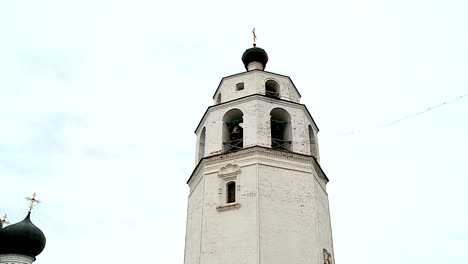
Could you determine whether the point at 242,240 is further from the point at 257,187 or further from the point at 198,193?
the point at 198,193

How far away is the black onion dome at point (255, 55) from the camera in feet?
58.9

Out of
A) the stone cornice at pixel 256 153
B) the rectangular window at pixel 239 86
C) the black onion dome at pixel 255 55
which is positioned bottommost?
the stone cornice at pixel 256 153

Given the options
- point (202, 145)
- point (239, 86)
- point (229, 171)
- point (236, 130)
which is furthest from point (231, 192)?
point (239, 86)

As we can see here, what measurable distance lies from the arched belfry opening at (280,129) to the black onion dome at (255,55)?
267 cm

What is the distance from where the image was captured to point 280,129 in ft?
52.8

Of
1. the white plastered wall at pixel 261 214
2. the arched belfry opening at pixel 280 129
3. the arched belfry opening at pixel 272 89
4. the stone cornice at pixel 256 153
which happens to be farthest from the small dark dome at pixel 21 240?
the arched belfry opening at pixel 272 89

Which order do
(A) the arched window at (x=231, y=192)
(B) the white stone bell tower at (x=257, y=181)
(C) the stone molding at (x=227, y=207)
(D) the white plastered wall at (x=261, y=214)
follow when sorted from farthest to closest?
(A) the arched window at (x=231, y=192), (C) the stone molding at (x=227, y=207), (B) the white stone bell tower at (x=257, y=181), (D) the white plastered wall at (x=261, y=214)

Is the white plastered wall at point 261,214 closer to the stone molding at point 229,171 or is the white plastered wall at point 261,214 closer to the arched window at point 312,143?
the stone molding at point 229,171

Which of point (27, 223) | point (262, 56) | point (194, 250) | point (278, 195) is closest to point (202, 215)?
point (194, 250)

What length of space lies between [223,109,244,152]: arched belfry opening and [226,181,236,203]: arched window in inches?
56.3

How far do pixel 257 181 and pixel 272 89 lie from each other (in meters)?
4.34

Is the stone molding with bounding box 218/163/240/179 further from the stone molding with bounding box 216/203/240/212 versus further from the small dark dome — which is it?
the small dark dome

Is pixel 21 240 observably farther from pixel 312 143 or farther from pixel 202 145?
pixel 312 143

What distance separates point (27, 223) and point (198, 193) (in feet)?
24.5
